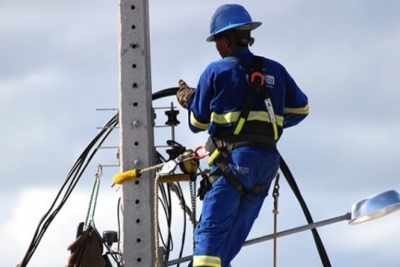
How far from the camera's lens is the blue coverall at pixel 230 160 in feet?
37.6

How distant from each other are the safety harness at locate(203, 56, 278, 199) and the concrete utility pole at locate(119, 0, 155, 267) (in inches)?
27.9

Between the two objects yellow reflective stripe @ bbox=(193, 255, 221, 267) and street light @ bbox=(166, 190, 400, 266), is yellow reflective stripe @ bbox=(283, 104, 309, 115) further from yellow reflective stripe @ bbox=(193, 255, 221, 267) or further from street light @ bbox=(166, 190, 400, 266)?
yellow reflective stripe @ bbox=(193, 255, 221, 267)

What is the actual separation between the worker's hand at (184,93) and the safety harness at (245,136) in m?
0.48

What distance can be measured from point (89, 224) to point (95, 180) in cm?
54

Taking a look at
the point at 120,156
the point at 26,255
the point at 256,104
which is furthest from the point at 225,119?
the point at 26,255

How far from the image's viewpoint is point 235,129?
11.6 metres

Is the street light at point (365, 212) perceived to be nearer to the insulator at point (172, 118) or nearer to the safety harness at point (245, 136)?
the safety harness at point (245, 136)

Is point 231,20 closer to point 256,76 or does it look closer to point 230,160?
point 256,76

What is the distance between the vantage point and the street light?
11867mm

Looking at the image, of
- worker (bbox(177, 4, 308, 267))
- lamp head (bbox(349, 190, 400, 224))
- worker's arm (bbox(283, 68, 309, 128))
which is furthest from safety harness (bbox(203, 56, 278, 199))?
lamp head (bbox(349, 190, 400, 224))

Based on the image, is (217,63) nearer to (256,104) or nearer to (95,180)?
(256,104)

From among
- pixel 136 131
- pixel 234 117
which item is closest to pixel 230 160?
pixel 234 117

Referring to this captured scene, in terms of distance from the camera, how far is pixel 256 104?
1173 centimetres

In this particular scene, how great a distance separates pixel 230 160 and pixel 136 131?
3.30ft
